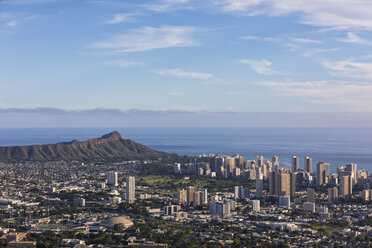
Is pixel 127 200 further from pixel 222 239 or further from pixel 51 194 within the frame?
pixel 222 239

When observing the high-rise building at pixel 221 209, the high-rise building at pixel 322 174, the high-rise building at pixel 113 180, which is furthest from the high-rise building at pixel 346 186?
the high-rise building at pixel 113 180

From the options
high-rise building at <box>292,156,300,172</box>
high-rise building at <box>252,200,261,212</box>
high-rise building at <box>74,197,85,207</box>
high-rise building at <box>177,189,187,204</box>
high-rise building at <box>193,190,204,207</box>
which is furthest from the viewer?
high-rise building at <box>292,156,300,172</box>

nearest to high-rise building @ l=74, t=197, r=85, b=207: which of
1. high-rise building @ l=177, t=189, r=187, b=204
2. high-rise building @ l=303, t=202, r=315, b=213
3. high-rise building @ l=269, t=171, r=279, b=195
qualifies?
high-rise building @ l=177, t=189, r=187, b=204

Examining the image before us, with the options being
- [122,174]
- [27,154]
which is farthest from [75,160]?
[122,174]

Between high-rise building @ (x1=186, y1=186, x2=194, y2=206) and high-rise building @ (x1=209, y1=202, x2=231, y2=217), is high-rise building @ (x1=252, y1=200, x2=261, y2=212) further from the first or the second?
high-rise building @ (x1=186, y1=186, x2=194, y2=206)

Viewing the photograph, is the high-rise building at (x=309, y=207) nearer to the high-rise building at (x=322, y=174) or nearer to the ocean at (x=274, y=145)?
the high-rise building at (x=322, y=174)
